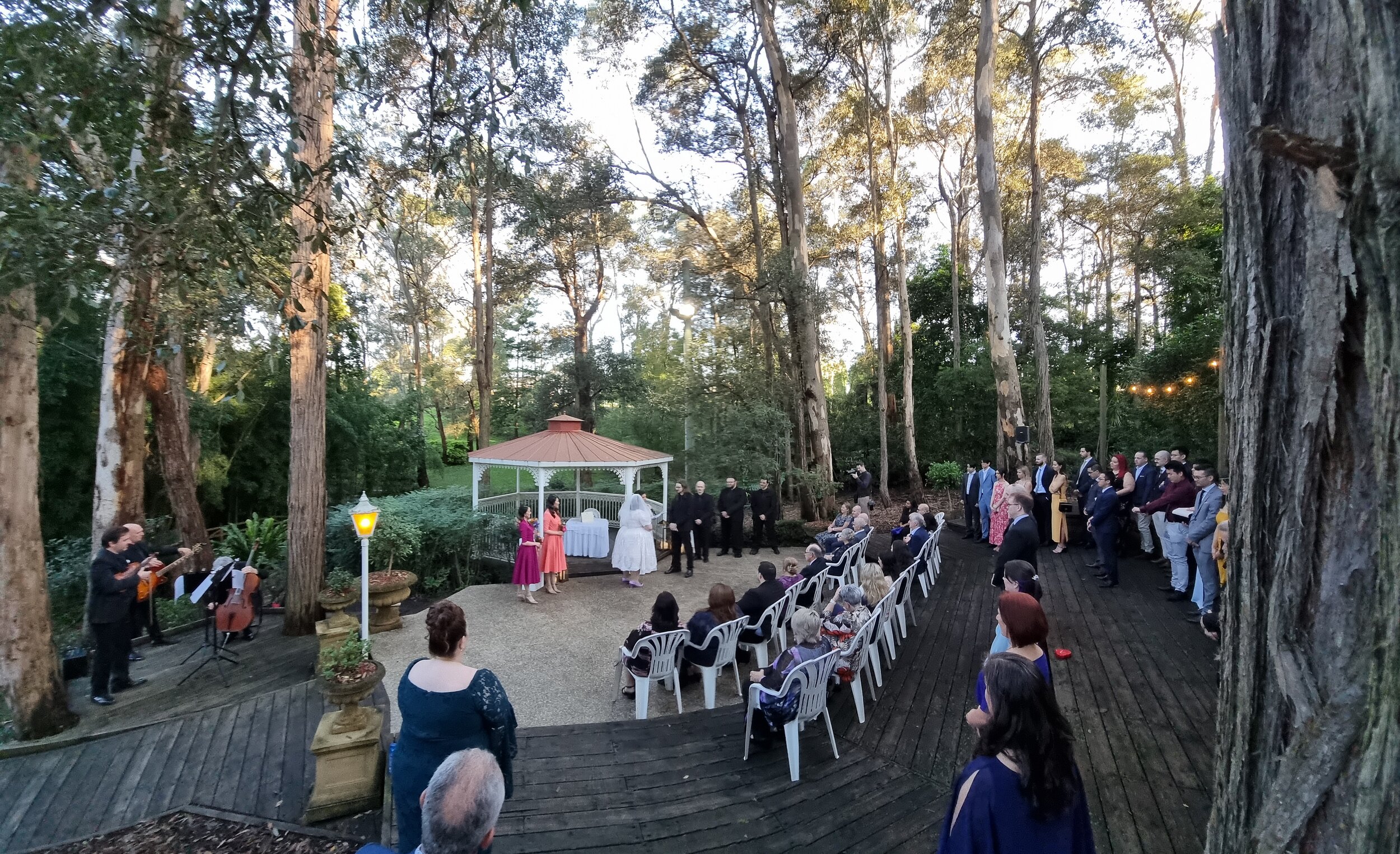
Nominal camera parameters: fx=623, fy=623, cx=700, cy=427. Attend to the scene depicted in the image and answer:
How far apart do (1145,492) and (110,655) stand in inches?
437

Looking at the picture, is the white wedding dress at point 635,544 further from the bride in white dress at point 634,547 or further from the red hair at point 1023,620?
the red hair at point 1023,620

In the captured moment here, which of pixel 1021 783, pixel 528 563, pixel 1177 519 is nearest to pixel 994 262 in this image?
pixel 1177 519

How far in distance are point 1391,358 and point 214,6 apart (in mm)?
4406

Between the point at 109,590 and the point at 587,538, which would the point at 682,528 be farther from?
the point at 109,590

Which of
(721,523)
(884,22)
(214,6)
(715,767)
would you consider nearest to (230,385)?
(721,523)

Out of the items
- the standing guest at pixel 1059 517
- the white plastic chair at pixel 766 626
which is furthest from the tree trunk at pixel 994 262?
the white plastic chair at pixel 766 626

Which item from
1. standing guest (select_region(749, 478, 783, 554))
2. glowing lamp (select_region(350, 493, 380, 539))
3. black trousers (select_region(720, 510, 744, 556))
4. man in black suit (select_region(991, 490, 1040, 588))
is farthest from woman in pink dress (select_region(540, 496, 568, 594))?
man in black suit (select_region(991, 490, 1040, 588))

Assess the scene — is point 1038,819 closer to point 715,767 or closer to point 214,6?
point 715,767

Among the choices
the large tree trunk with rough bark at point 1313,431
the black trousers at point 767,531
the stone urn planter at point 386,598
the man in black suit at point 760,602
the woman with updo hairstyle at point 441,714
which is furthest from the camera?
the black trousers at point 767,531

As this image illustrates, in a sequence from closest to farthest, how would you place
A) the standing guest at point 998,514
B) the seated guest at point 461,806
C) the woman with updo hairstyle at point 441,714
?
the seated guest at point 461,806, the woman with updo hairstyle at point 441,714, the standing guest at point 998,514

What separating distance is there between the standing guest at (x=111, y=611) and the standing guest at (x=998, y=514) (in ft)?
34.0

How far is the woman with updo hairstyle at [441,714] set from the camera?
2297 mm

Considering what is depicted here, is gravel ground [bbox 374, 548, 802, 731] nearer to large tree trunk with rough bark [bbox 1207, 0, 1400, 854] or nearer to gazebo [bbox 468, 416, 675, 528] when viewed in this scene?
gazebo [bbox 468, 416, 675, 528]

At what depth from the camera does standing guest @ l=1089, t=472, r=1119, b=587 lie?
7.09 metres
